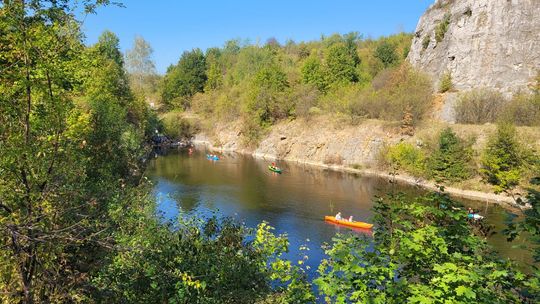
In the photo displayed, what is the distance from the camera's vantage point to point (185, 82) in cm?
7669

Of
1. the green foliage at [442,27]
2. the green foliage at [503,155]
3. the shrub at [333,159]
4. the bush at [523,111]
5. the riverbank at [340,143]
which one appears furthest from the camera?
the green foliage at [442,27]

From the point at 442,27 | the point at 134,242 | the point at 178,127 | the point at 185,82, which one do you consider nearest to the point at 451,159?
the point at 442,27

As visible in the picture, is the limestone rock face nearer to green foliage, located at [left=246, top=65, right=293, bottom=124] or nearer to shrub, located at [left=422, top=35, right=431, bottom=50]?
shrub, located at [left=422, top=35, right=431, bottom=50]

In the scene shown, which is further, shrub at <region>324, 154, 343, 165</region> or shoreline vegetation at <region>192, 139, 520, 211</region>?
shrub at <region>324, 154, 343, 165</region>

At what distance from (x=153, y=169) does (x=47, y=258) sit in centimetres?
3569

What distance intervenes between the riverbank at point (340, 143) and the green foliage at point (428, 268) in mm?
27620

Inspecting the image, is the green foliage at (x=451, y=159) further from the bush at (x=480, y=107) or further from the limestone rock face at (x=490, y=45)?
the limestone rock face at (x=490, y=45)

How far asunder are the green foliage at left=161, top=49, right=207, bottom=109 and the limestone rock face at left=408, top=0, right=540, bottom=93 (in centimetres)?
4563

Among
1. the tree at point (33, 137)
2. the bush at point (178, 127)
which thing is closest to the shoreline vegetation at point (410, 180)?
the bush at point (178, 127)

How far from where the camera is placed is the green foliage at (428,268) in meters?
4.48

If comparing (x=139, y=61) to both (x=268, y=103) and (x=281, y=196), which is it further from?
(x=281, y=196)

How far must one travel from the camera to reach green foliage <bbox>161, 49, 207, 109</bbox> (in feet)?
249

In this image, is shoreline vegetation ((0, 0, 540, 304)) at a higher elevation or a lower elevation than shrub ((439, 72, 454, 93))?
lower

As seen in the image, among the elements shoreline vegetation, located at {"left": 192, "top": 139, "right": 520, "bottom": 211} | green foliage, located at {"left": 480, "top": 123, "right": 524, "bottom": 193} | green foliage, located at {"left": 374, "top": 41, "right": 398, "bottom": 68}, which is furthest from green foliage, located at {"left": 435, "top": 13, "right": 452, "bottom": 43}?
green foliage, located at {"left": 480, "top": 123, "right": 524, "bottom": 193}
